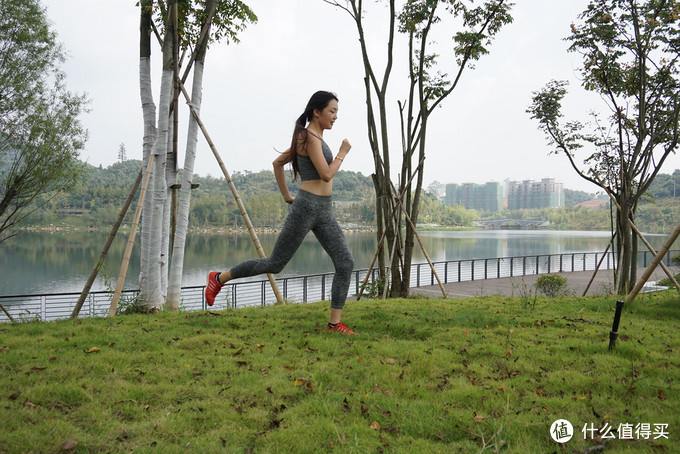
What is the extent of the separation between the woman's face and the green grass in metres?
1.73

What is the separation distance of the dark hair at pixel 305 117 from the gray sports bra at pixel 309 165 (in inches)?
3.2

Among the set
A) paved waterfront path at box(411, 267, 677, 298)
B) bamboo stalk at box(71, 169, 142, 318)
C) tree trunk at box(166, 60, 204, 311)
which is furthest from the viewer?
paved waterfront path at box(411, 267, 677, 298)

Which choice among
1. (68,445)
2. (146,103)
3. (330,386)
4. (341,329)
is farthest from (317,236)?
(146,103)

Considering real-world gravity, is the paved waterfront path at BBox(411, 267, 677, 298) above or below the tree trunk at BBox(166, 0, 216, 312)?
below

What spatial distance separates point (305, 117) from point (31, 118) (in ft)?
33.2

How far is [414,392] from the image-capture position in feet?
7.78

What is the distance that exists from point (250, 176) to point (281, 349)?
100.0m

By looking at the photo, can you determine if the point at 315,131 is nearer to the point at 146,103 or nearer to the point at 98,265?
the point at 146,103

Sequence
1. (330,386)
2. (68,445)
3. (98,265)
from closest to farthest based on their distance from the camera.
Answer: (68,445), (330,386), (98,265)

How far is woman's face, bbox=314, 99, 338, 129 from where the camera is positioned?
3460mm

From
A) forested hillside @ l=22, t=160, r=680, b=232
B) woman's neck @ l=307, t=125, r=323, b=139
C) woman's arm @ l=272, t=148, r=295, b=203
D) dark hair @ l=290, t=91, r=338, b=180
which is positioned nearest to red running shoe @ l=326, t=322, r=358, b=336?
woman's arm @ l=272, t=148, r=295, b=203

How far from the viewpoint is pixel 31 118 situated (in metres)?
10.4

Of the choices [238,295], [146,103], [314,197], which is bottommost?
[238,295]

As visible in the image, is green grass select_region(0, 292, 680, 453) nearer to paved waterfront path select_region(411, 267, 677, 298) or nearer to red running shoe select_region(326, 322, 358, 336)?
red running shoe select_region(326, 322, 358, 336)
